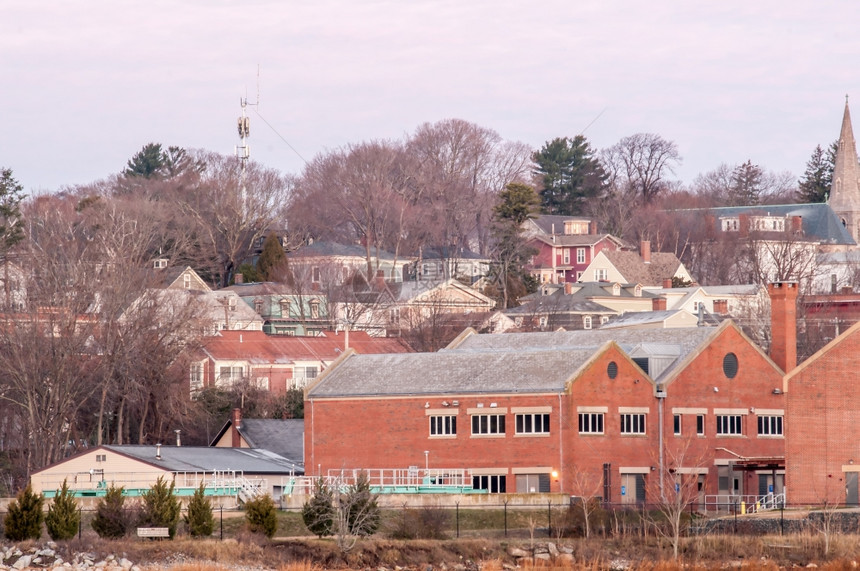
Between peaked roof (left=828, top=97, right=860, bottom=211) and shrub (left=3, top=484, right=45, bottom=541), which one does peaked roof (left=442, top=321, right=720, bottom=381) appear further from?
peaked roof (left=828, top=97, right=860, bottom=211)

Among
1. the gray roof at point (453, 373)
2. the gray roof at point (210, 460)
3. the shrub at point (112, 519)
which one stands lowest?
the shrub at point (112, 519)

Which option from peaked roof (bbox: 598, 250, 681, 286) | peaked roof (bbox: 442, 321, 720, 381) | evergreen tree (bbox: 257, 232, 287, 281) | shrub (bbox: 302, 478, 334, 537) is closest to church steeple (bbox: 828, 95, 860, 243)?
peaked roof (bbox: 598, 250, 681, 286)

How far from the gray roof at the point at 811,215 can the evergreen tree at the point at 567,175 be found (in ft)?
42.1

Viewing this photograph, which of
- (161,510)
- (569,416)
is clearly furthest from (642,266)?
(161,510)

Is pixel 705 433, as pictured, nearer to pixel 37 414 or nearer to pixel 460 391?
pixel 460 391

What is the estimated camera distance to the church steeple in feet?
635

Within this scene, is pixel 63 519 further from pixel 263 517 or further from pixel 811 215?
pixel 811 215

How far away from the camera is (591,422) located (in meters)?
70.2

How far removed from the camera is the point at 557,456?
69.1 meters

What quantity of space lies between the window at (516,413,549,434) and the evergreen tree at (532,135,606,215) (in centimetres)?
11661

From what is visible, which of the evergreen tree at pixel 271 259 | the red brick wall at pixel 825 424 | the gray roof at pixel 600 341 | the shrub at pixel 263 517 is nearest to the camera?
the shrub at pixel 263 517

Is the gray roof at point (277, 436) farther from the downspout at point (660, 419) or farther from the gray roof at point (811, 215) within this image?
the gray roof at point (811, 215)

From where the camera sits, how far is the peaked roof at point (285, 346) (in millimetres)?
105375

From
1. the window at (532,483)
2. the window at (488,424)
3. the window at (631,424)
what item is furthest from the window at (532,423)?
the window at (631,424)
